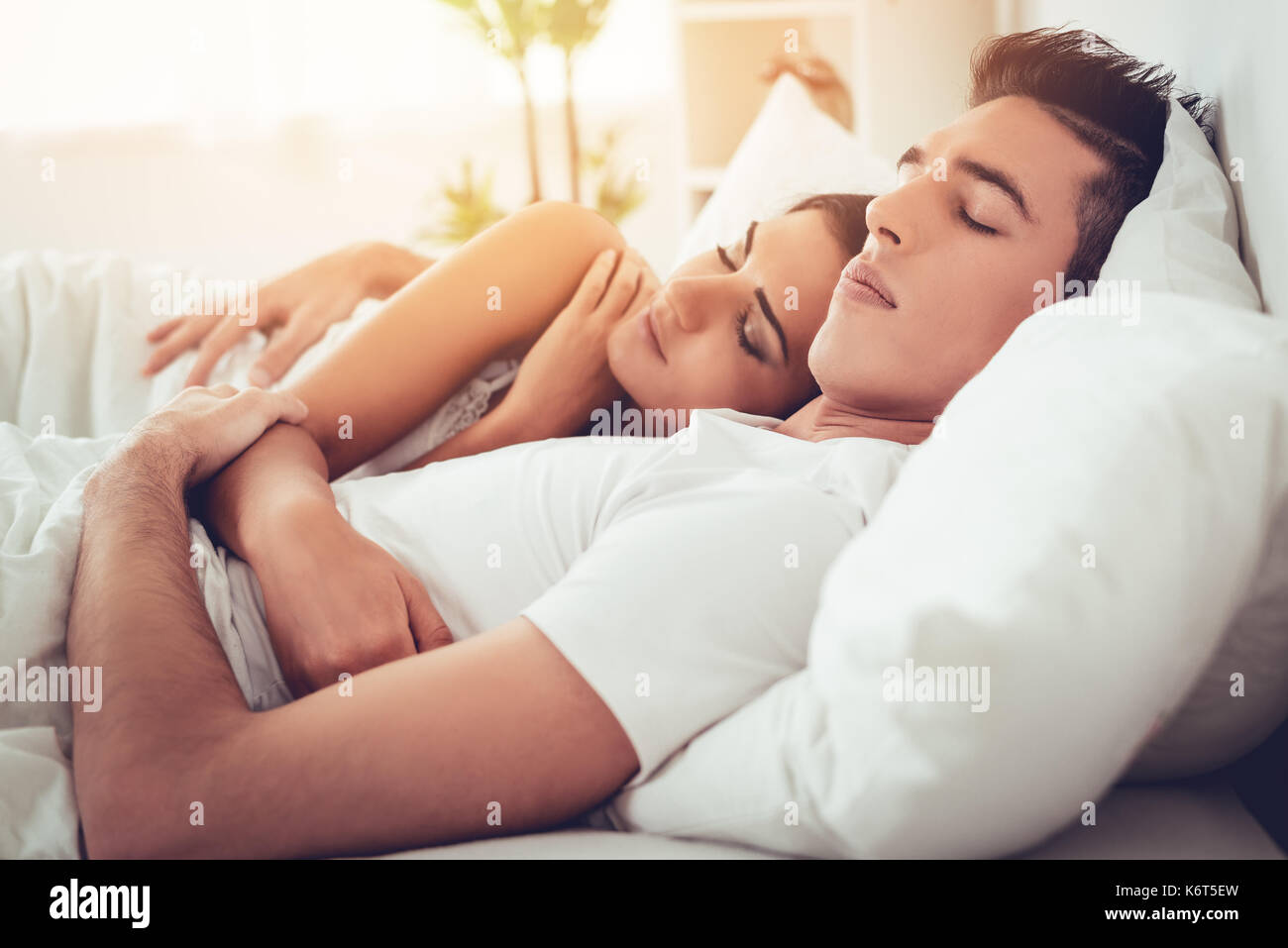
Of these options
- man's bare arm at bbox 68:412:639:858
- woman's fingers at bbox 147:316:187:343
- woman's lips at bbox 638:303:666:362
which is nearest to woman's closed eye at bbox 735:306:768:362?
woman's lips at bbox 638:303:666:362

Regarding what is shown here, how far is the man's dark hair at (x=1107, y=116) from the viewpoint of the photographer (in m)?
1.06

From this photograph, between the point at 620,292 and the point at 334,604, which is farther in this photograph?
the point at 620,292

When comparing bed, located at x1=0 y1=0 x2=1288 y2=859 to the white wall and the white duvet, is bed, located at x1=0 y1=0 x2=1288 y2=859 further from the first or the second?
the white wall

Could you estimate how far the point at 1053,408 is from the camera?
60cm

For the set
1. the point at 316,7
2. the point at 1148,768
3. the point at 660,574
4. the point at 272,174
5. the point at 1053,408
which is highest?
the point at 316,7

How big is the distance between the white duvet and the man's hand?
73mm

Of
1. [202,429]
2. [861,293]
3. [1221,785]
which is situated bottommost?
[1221,785]

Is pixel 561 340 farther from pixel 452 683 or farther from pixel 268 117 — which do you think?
pixel 268 117

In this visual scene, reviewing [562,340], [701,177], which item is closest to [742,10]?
[701,177]

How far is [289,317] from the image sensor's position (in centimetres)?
161

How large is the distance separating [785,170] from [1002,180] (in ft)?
2.60

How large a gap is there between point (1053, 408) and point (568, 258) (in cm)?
96
